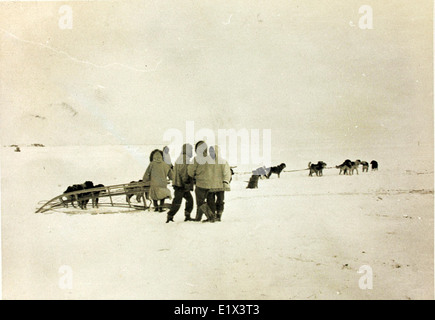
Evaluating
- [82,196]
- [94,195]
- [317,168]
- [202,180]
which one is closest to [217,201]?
[202,180]

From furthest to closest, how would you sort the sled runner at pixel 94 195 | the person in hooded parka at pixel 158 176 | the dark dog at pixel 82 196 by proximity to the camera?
the dark dog at pixel 82 196 → the sled runner at pixel 94 195 → the person in hooded parka at pixel 158 176

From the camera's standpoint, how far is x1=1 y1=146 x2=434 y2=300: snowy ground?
463cm

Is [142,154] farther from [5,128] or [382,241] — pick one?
[382,241]

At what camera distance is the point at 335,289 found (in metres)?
4.50

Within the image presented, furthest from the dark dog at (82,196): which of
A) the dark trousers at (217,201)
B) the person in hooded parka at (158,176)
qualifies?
the dark trousers at (217,201)

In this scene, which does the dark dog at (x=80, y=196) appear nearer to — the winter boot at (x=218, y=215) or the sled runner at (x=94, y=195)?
the sled runner at (x=94, y=195)

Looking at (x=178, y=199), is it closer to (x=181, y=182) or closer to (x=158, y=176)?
(x=181, y=182)

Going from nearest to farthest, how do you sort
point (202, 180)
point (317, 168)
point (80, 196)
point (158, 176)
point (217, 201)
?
1. point (202, 180)
2. point (217, 201)
3. point (158, 176)
4. point (80, 196)
5. point (317, 168)

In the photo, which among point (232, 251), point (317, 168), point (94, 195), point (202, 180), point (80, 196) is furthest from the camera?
point (317, 168)

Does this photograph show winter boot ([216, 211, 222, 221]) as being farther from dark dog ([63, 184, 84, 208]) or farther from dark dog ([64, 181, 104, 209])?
dark dog ([63, 184, 84, 208])

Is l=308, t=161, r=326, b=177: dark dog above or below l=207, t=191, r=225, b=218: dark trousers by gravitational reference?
above

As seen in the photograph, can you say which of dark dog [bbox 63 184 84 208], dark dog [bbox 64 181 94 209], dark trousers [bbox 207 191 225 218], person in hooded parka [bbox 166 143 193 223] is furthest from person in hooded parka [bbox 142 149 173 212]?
dark dog [bbox 63 184 84 208]

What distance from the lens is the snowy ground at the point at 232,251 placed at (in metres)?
4.63

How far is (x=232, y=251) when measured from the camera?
559cm
